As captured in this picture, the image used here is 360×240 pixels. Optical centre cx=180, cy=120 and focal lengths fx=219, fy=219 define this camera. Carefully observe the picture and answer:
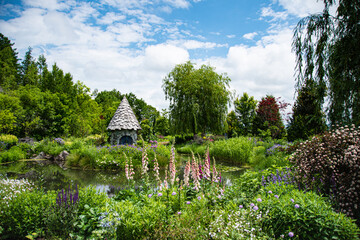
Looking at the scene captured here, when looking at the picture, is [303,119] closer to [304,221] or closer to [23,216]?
[304,221]

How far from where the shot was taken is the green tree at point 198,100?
62.3 ft

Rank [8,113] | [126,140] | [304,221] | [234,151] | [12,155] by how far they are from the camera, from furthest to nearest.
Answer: [8,113] < [126,140] < [12,155] < [234,151] < [304,221]

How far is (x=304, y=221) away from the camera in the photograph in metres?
2.84

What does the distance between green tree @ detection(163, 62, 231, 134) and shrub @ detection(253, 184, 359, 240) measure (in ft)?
51.2

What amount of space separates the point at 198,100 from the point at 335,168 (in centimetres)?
1551

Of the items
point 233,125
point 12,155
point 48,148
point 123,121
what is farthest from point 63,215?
point 233,125

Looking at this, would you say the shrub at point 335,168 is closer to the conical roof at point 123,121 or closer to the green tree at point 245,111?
the conical roof at point 123,121

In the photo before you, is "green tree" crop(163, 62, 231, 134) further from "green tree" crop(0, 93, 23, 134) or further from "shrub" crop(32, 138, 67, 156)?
"green tree" crop(0, 93, 23, 134)

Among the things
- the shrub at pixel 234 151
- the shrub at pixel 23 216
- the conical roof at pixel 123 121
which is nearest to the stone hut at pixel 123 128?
the conical roof at pixel 123 121

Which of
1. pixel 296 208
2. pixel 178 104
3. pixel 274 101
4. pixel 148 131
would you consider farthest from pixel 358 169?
pixel 148 131

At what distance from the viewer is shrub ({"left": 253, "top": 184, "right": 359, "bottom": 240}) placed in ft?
9.08

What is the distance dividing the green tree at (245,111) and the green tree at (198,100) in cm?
591

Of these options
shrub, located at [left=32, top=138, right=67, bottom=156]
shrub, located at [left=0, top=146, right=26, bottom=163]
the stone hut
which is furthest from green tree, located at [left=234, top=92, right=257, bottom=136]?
shrub, located at [left=0, top=146, right=26, bottom=163]

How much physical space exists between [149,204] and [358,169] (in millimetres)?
3584
